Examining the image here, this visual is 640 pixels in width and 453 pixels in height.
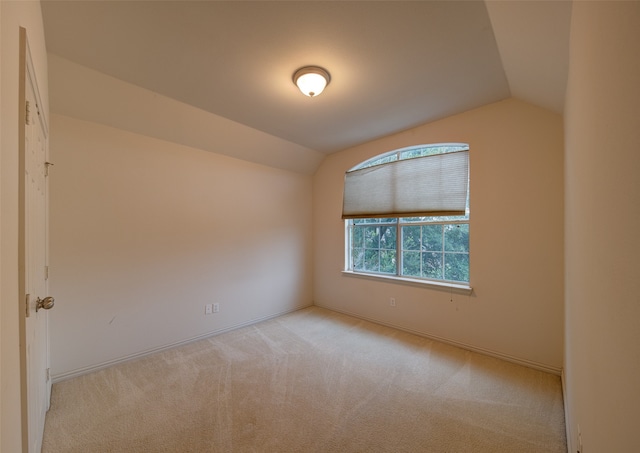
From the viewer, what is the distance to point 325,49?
6.09 feet

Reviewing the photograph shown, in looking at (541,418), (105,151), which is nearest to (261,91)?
(105,151)

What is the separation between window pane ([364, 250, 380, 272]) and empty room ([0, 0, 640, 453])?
0.02 meters

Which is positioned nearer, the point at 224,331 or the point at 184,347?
the point at 184,347

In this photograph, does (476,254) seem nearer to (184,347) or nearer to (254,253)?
(254,253)

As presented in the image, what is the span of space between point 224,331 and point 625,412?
3.59m

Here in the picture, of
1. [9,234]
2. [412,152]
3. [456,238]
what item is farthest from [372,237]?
[9,234]

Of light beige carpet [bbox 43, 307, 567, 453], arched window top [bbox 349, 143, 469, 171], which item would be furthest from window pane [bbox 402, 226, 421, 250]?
light beige carpet [bbox 43, 307, 567, 453]

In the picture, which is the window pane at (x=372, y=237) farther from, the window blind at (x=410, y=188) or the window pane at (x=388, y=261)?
the window blind at (x=410, y=188)

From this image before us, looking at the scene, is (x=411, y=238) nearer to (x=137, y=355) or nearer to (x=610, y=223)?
(x=610, y=223)

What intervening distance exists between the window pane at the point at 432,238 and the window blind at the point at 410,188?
232 millimetres

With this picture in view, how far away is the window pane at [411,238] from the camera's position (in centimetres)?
340

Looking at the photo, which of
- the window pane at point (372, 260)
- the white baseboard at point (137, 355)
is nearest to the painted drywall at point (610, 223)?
the window pane at point (372, 260)

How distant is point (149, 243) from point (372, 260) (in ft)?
9.91

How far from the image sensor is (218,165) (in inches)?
133
